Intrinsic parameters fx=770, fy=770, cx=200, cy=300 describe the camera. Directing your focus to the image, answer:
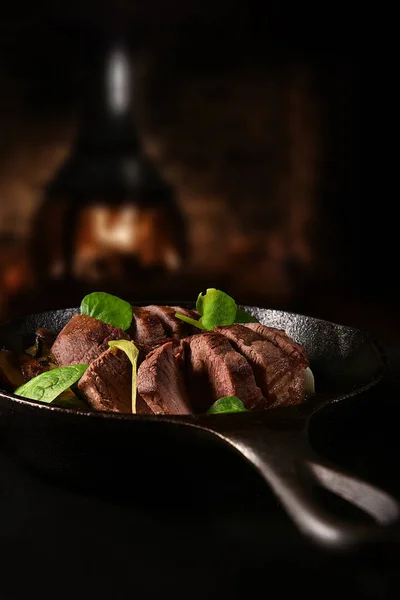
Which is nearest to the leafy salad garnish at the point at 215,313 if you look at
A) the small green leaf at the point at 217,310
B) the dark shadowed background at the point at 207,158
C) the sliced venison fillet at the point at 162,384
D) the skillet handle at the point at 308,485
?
the small green leaf at the point at 217,310

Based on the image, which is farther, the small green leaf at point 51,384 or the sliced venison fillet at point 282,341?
the sliced venison fillet at point 282,341

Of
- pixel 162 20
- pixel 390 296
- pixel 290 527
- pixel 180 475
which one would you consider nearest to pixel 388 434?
pixel 290 527

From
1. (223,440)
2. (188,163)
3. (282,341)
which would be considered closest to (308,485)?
(223,440)

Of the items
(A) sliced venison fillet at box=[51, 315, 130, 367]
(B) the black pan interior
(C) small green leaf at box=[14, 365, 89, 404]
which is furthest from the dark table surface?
(A) sliced venison fillet at box=[51, 315, 130, 367]

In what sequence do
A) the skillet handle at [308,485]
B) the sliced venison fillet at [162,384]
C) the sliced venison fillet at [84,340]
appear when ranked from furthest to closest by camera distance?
1. the sliced venison fillet at [84,340]
2. the sliced venison fillet at [162,384]
3. the skillet handle at [308,485]

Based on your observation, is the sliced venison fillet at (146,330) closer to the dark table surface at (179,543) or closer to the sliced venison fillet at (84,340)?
the sliced venison fillet at (84,340)

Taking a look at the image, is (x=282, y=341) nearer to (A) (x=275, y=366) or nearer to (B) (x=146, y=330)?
(A) (x=275, y=366)
